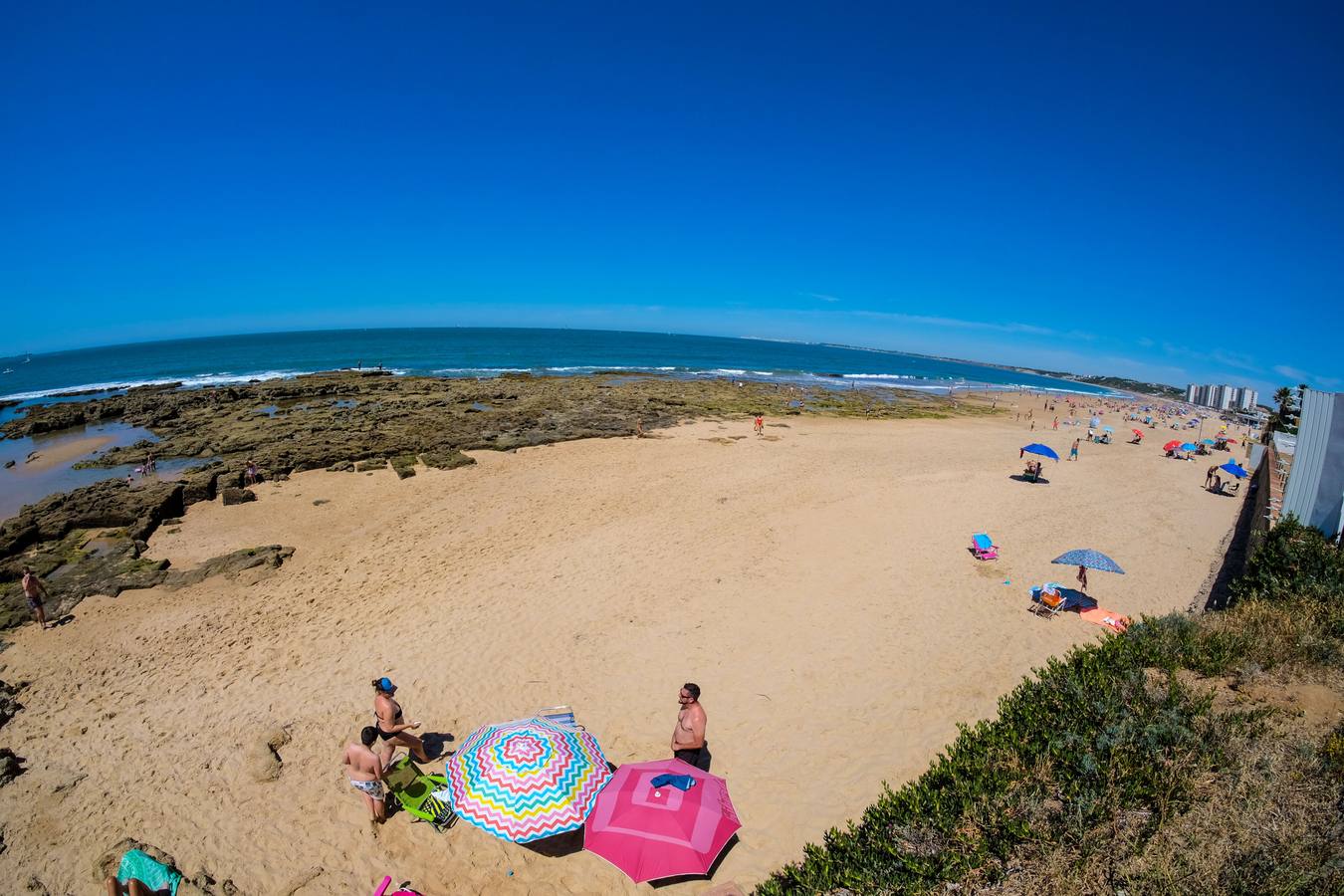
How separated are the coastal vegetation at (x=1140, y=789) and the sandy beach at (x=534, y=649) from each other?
2.02m

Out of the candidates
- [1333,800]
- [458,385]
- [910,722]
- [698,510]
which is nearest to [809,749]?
[910,722]

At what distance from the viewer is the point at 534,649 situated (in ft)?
30.2

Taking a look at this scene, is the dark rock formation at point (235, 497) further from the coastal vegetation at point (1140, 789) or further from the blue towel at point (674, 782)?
the coastal vegetation at point (1140, 789)

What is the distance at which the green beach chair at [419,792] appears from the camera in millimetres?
5941

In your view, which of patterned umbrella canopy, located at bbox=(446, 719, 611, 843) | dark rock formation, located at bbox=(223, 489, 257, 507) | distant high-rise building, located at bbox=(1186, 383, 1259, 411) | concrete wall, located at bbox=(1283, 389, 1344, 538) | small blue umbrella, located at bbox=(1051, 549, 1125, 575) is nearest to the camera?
patterned umbrella canopy, located at bbox=(446, 719, 611, 843)

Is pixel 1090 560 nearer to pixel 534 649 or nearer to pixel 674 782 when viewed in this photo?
pixel 674 782

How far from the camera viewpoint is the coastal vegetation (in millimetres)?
3535

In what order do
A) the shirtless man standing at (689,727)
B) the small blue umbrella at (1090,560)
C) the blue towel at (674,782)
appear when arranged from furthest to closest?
the small blue umbrella at (1090,560) < the shirtless man standing at (689,727) < the blue towel at (674,782)

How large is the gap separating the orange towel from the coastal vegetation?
430cm

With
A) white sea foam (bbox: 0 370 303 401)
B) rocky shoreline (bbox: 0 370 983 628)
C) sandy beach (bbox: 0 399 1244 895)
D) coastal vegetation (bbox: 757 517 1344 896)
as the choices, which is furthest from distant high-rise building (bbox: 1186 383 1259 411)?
white sea foam (bbox: 0 370 303 401)

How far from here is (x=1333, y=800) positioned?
12.3ft

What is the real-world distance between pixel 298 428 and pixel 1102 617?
30940 mm

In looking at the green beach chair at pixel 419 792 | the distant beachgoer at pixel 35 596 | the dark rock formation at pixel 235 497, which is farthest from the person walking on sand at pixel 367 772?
the dark rock formation at pixel 235 497

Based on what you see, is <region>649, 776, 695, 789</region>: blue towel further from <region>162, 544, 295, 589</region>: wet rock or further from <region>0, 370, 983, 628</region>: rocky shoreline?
<region>0, 370, 983, 628</region>: rocky shoreline
